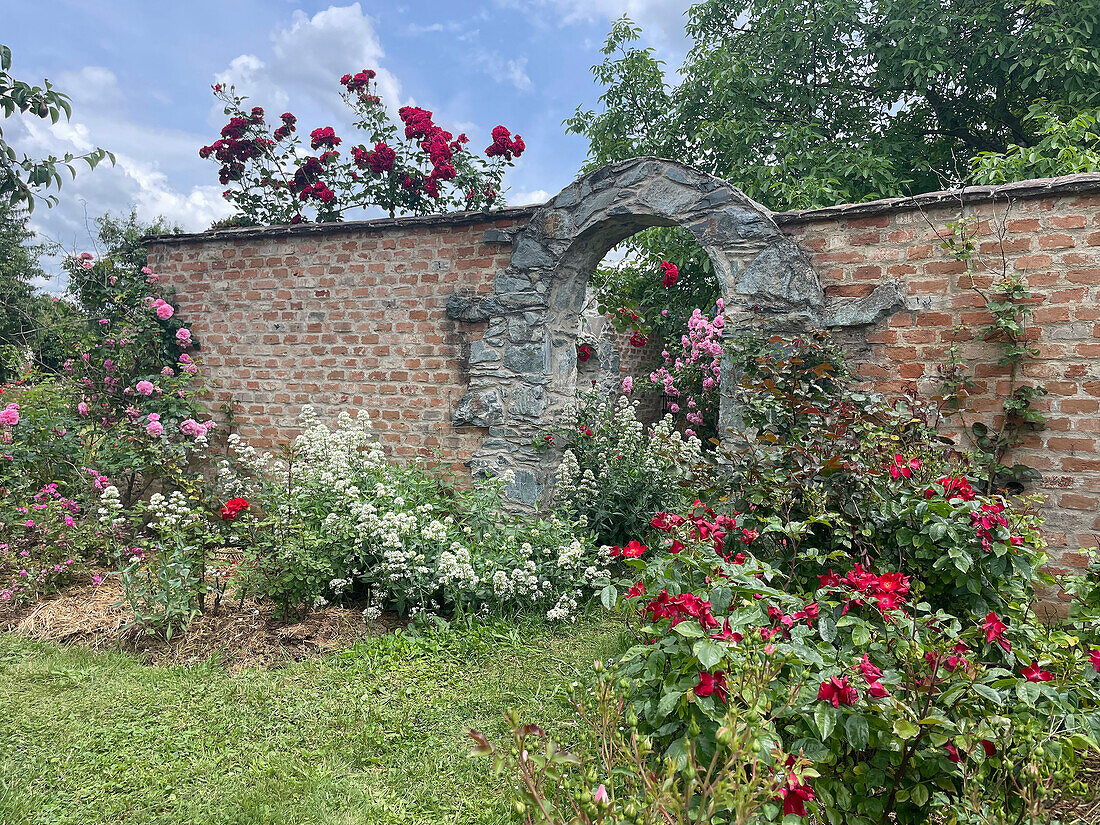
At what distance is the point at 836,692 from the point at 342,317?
179 inches

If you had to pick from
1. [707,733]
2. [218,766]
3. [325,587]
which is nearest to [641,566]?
[707,733]

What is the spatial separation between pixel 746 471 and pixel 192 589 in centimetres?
291

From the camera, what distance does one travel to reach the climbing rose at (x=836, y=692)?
1.46 meters

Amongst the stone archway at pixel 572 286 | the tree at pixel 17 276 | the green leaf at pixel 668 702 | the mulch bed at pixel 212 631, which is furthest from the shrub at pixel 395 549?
the tree at pixel 17 276

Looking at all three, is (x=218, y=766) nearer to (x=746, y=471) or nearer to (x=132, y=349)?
(x=746, y=471)

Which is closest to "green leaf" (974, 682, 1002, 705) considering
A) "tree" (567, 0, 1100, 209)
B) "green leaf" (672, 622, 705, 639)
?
"green leaf" (672, 622, 705, 639)

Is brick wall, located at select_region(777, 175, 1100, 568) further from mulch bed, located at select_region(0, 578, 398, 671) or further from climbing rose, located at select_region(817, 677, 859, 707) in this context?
mulch bed, located at select_region(0, 578, 398, 671)

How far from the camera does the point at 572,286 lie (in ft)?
15.0

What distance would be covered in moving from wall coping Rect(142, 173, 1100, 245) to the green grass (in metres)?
2.72

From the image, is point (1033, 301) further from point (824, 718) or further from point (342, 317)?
point (342, 317)

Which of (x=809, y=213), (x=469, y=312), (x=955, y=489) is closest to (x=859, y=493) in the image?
(x=955, y=489)

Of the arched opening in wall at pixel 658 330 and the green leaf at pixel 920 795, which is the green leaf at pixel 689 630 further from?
the arched opening in wall at pixel 658 330

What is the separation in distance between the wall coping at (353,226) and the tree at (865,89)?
138 inches

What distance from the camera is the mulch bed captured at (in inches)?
121
